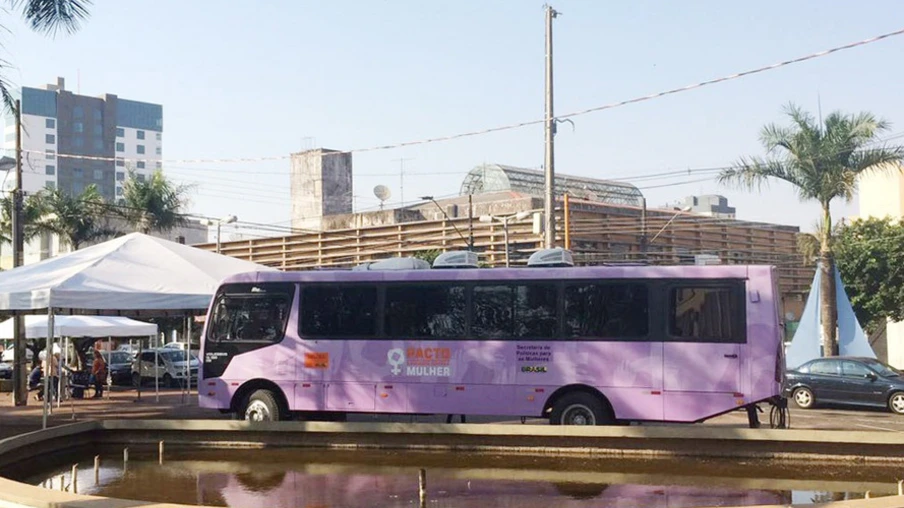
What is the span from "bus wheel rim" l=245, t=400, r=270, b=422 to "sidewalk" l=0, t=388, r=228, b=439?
3001 millimetres

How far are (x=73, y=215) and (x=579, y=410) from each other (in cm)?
Result: 3992

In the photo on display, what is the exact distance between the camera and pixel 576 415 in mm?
17531

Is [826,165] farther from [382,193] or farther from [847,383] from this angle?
[382,193]

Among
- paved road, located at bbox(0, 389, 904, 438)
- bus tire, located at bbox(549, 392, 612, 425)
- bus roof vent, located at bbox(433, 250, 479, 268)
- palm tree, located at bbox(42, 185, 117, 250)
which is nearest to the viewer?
bus tire, located at bbox(549, 392, 612, 425)

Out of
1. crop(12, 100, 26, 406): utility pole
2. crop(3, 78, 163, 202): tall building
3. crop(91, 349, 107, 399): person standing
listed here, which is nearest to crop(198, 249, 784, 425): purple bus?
crop(12, 100, 26, 406): utility pole

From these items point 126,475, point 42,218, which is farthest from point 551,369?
point 42,218

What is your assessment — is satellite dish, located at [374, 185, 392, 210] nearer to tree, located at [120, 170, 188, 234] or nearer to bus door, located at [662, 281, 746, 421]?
tree, located at [120, 170, 188, 234]

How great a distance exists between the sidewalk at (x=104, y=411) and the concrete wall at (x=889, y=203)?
101 ft

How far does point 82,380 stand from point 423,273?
1600 centimetres

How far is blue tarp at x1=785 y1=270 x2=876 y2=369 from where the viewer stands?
32.1m

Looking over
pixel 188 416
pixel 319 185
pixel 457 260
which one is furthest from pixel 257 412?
pixel 319 185

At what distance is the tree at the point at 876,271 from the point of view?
41.5 metres

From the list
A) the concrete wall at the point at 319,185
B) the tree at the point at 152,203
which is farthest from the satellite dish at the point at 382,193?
the tree at the point at 152,203

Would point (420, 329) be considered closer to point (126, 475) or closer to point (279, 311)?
point (279, 311)
